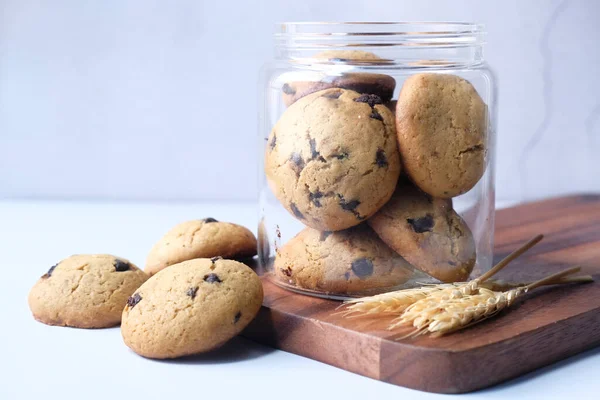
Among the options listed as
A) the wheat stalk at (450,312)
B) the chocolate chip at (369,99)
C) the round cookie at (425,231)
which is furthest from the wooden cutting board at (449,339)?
the chocolate chip at (369,99)

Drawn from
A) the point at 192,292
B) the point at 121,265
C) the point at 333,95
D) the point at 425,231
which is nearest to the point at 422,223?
the point at 425,231

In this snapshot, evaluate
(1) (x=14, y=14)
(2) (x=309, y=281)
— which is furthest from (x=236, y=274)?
(1) (x=14, y=14)

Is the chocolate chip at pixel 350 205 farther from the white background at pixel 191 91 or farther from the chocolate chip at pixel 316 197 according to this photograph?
Answer: the white background at pixel 191 91

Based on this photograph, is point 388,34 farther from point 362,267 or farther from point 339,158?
point 362,267

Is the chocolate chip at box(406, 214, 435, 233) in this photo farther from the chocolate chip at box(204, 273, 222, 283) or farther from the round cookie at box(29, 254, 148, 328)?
the round cookie at box(29, 254, 148, 328)

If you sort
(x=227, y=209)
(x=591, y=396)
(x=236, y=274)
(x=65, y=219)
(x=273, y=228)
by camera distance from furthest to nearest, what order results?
(x=227, y=209) < (x=65, y=219) < (x=273, y=228) < (x=236, y=274) < (x=591, y=396)

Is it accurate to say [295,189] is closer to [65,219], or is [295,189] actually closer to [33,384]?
[33,384]
